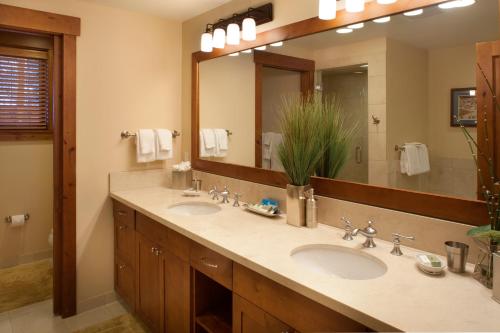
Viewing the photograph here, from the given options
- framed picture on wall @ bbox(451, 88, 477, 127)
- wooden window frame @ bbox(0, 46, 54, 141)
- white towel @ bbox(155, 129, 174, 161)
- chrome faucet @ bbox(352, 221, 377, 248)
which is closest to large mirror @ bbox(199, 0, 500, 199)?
framed picture on wall @ bbox(451, 88, 477, 127)

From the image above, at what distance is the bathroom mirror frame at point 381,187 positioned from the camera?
4.00ft

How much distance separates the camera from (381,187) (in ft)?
4.96

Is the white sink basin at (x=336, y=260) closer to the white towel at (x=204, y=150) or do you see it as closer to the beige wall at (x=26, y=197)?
the white towel at (x=204, y=150)

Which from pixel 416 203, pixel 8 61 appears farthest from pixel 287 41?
pixel 8 61

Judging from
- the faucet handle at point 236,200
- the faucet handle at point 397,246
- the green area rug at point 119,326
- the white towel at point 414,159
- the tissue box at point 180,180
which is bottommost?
the green area rug at point 119,326

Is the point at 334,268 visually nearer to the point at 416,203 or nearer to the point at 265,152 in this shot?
the point at 416,203

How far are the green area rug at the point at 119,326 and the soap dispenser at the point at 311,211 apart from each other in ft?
4.54

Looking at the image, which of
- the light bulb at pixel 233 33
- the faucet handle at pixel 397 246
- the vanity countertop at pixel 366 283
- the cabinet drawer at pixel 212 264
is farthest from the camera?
the light bulb at pixel 233 33

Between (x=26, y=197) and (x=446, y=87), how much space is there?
3498 mm

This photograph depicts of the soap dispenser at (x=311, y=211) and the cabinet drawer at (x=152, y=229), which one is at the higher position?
the soap dispenser at (x=311, y=211)

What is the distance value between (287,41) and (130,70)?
1284mm

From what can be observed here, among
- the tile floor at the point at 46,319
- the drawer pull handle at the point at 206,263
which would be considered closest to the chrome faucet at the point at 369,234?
the drawer pull handle at the point at 206,263

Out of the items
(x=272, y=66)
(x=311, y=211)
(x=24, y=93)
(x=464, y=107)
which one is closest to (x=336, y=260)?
(x=311, y=211)

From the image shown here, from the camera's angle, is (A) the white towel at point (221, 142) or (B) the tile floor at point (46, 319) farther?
(A) the white towel at point (221, 142)
